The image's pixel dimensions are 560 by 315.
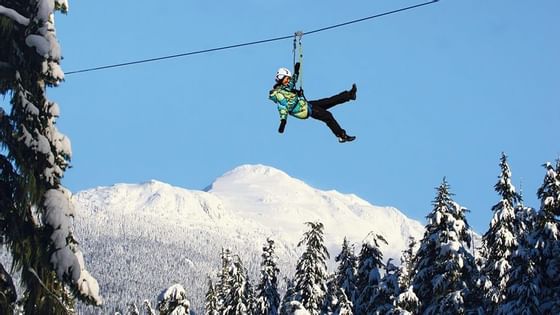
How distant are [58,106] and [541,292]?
73.8 feet

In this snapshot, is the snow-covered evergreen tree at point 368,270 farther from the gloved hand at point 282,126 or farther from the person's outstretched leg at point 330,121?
the gloved hand at point 282,126

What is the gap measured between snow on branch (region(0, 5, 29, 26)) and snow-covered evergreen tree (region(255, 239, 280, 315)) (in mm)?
39444

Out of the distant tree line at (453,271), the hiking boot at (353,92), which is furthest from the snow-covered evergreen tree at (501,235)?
the hiking boot at (353,92)

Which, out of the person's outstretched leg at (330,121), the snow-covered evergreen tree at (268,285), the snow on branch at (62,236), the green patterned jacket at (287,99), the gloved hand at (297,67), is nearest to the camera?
the snow on branch at (62,236)

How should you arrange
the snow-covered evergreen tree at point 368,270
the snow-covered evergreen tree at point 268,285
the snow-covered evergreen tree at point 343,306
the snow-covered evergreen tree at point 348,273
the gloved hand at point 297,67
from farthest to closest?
the snow-covered evergreen tree at point 268,285 → the snow-covered evergreen tree at point 348,273 → the snow-covered evergreen tree at point 368,270 → the snow-covered evergreen tree at point 343,306 → the gloved hand at point 297,67

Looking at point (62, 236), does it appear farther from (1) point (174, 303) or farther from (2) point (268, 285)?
(2) point (268, 285)

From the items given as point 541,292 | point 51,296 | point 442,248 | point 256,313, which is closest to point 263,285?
point 256,313

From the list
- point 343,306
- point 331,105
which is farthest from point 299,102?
point 343,306

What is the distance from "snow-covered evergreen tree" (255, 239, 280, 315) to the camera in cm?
5425

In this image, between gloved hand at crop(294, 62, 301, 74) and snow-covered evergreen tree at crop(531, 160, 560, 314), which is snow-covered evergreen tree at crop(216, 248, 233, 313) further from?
gloved hand at crop(294, 62, 301, 74)

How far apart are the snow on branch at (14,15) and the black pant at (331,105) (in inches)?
356

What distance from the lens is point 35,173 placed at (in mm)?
14086

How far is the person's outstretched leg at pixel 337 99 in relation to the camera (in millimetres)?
Answer: 21906

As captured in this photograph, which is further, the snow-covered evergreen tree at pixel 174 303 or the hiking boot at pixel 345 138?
the snow-covered evergreen tree at pixel 174 303
